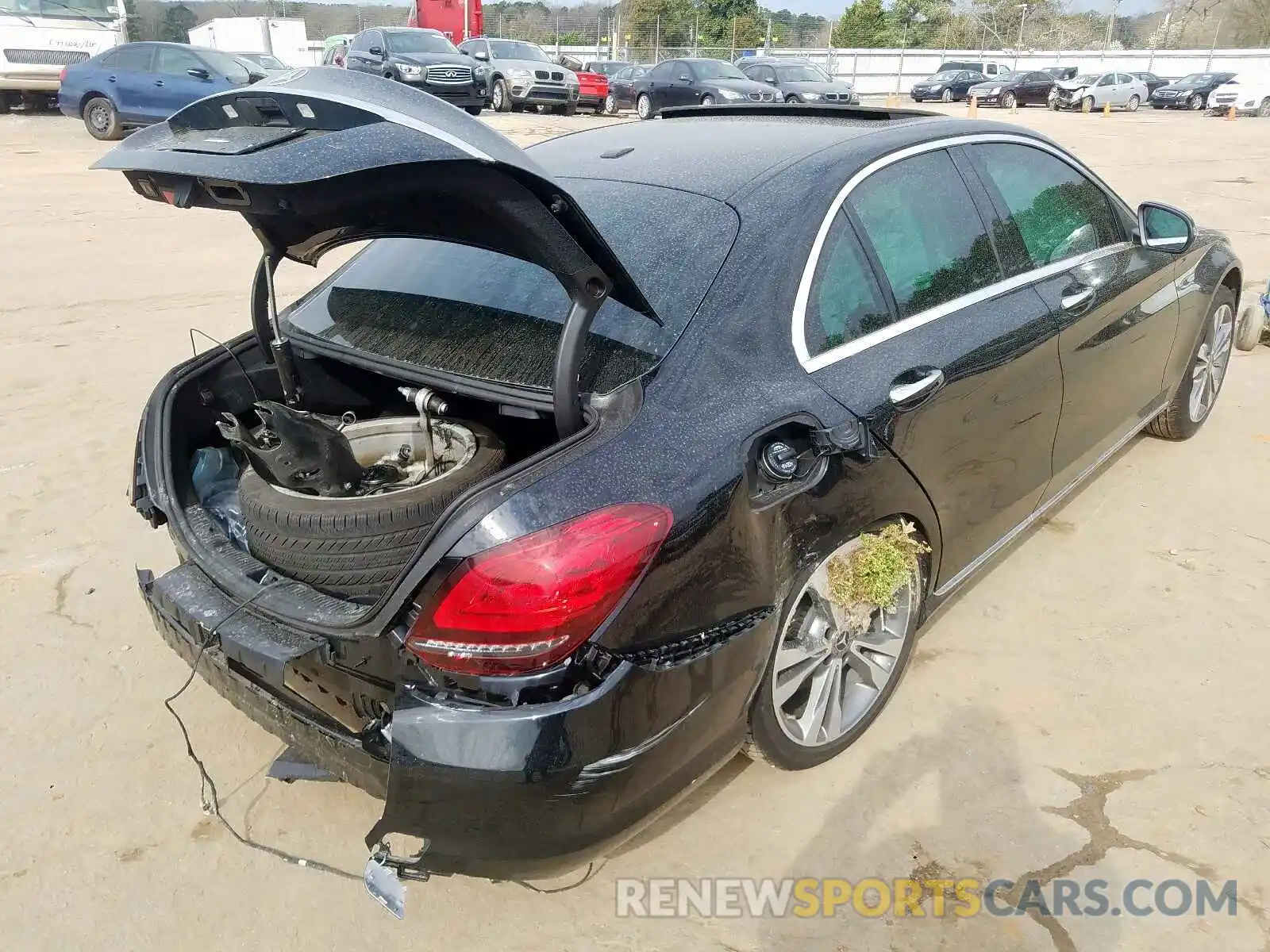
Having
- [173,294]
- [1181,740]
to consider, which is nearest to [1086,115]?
[173,294]

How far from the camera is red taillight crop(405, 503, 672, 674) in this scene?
179 centimetres

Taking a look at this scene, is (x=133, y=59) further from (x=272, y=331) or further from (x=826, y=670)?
(x=826, y=670)

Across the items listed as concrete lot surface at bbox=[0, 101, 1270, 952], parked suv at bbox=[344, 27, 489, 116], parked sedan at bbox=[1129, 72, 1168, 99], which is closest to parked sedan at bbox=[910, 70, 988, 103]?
parked sedan at bbox=[1129, 72, 1168, 99]

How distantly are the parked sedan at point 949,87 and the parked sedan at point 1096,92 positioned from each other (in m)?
3.92

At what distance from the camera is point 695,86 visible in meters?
22.5

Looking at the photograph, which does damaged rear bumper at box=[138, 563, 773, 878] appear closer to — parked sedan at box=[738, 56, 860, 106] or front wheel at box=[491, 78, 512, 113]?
front wheel at box=[491, 78, 512, 113]

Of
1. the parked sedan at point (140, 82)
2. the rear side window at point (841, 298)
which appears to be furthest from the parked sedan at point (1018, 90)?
the rear side window at point (841, 298)

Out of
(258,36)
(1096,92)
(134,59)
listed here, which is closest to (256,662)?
(134,59)

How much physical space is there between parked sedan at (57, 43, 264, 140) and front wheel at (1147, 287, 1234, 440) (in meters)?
14.6

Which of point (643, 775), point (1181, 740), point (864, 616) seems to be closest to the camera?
point (643, 775)

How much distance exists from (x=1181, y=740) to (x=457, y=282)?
2438mm

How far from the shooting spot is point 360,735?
1999 millimetres

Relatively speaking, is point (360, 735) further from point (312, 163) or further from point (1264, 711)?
point (1264, 711)

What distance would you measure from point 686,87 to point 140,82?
1241cm
